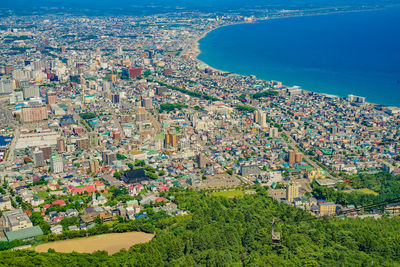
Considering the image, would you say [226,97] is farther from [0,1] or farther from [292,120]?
[0,1]

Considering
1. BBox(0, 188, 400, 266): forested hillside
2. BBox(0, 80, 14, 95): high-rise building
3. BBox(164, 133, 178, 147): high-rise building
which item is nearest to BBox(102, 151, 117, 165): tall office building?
BBox(164, 133, 178, 147): high-rise building

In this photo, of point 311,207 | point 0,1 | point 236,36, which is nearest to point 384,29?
point 236,36

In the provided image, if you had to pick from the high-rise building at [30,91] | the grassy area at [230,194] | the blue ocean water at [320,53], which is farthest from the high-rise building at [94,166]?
the blue ocean water at [320,53]

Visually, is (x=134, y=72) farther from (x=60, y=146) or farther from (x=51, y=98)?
(x=60, y=146)

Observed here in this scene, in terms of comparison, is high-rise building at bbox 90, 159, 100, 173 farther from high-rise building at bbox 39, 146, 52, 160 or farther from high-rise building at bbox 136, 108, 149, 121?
high-rise building at bbox 136, 108, 149, 121

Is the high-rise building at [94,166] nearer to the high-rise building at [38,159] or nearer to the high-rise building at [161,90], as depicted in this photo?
the high-rise building at [38,159]

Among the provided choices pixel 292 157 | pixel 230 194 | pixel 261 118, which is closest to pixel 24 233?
pixel 230 194
